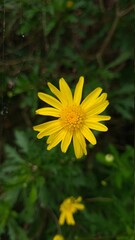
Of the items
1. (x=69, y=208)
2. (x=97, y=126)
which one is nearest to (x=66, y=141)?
(x=97, y=126)

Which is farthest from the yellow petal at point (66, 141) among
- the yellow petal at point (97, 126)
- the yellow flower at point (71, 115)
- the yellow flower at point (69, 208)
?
the yellow flower at point (69, 208)

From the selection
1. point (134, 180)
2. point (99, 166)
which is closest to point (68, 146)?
point (134, 180)

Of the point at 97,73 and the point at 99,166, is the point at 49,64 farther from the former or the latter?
the point at 99,166

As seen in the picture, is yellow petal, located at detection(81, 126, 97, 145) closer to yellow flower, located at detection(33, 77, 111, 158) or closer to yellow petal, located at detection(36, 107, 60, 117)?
yellow flower, located at detection(33, 77, 111, 158)

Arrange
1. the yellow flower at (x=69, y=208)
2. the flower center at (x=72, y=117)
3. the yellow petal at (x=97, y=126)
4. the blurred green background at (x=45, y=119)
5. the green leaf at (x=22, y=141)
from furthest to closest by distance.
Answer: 1. the green leaf at (x=22, y=141)
2. the yellow flower at (x=69, y=208)
3. the blurred green background at (x=45, y=119)
4. the flower center at (x=72, y=117)
5. the yellow petal at (x=97, y=126)

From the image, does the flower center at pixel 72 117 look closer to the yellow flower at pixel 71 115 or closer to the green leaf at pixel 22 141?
the yellow flower at pixel 71 115
